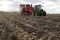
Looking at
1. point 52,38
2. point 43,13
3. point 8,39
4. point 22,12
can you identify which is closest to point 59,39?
point 52,38

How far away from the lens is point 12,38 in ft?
40.4

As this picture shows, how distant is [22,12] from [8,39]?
3306 cm

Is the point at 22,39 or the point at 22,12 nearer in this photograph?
the point at 22,39

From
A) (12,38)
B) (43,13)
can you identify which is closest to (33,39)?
(12,38)

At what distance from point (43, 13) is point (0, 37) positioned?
2817 cm

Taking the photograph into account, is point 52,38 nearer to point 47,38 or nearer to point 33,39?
point 47,38

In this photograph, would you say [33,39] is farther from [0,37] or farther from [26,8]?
[26,8]

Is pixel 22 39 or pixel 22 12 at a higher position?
pixel 22 39

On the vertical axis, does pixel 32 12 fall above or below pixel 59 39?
below

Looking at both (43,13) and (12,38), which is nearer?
(12,38)

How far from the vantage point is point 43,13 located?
134 feet

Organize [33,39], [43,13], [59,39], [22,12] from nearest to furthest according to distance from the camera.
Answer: [59,39], [33,39], [43,13], [22,12]

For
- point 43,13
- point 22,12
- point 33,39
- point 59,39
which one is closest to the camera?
point 59,39

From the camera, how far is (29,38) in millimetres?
13008
